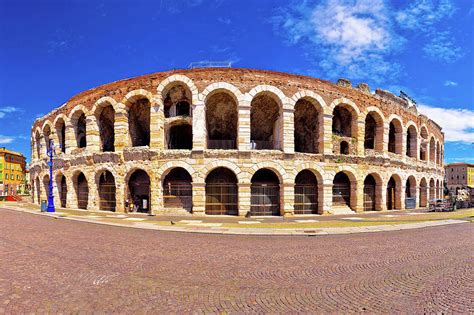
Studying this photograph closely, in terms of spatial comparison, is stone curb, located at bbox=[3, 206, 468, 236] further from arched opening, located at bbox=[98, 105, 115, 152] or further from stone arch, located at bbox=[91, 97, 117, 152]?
arched opening, located at bbox=[98, 105, 115, 152]

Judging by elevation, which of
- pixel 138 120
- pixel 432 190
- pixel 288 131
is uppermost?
pixel 138 120

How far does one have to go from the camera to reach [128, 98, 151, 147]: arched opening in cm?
2236

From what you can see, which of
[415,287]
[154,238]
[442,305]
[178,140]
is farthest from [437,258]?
[178,140]

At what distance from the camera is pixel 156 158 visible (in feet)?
64.8

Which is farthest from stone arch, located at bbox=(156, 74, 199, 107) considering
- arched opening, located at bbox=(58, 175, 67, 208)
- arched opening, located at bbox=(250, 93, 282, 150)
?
arched opening, located at bbox=(58, 175, 67, 208)

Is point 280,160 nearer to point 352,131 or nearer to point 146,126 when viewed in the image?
point 352,131

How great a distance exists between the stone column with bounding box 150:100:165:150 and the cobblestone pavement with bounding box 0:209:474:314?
419 inches

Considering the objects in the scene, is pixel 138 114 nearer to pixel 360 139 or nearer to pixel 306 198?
pixel 306 198

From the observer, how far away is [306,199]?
2097 cm

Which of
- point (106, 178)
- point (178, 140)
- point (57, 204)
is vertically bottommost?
point (57, 204)

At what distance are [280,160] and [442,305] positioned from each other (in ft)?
50.0

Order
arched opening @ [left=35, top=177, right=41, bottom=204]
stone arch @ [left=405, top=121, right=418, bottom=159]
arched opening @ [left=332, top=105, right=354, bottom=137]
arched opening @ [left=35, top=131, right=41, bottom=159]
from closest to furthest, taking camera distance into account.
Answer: arched opening @ [left=332, top=105, right=354, bottom=137]
stone arch @ [left=405, top=121, right=418, bottom=159]
arched opening @ [left=35, top=131, right=41, bottom=159]
arched opening @ [left=35, top=177, right=41, bottom=204]

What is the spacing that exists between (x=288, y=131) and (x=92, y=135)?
697 inches

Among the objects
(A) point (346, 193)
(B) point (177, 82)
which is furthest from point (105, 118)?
(A) point (346, 193)
